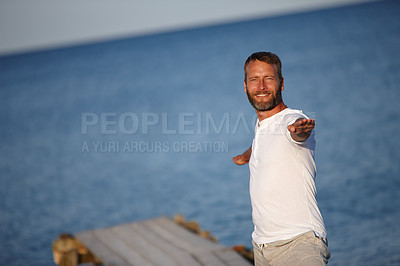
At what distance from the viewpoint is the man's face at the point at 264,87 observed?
11.3 ft

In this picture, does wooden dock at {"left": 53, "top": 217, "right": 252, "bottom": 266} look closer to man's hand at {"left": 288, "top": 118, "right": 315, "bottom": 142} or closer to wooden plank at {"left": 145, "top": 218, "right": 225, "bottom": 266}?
wooden plank at {"left": 145, "top": 218, "right": 225, "bottom": 266}

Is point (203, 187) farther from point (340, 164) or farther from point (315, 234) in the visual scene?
point (315, 234)

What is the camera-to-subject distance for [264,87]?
11.3 feet

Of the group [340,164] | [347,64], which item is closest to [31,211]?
[340,164]

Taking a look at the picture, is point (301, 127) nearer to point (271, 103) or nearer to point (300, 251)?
point (271, 103)

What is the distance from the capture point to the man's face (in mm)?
3434

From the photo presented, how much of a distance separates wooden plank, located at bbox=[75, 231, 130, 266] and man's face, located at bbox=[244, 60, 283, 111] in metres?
3.29

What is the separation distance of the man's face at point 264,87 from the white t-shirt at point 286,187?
0.16 m

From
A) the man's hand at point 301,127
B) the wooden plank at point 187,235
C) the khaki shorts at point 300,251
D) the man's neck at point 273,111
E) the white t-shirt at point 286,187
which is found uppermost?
the man's neck at point 273,111

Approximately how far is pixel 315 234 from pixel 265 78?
118cm

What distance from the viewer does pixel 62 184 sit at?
15148 millimetres

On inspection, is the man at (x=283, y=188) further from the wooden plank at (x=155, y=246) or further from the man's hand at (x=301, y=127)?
the wooden plank at (x=155, y=246)

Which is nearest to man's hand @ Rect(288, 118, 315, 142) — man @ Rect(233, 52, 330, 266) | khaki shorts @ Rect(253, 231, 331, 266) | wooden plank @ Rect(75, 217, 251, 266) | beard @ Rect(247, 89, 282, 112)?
man @ Rect(233, 52, 330, 266)

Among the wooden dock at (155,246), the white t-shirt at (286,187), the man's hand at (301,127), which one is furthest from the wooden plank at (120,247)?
the man's hand at (301,127)
